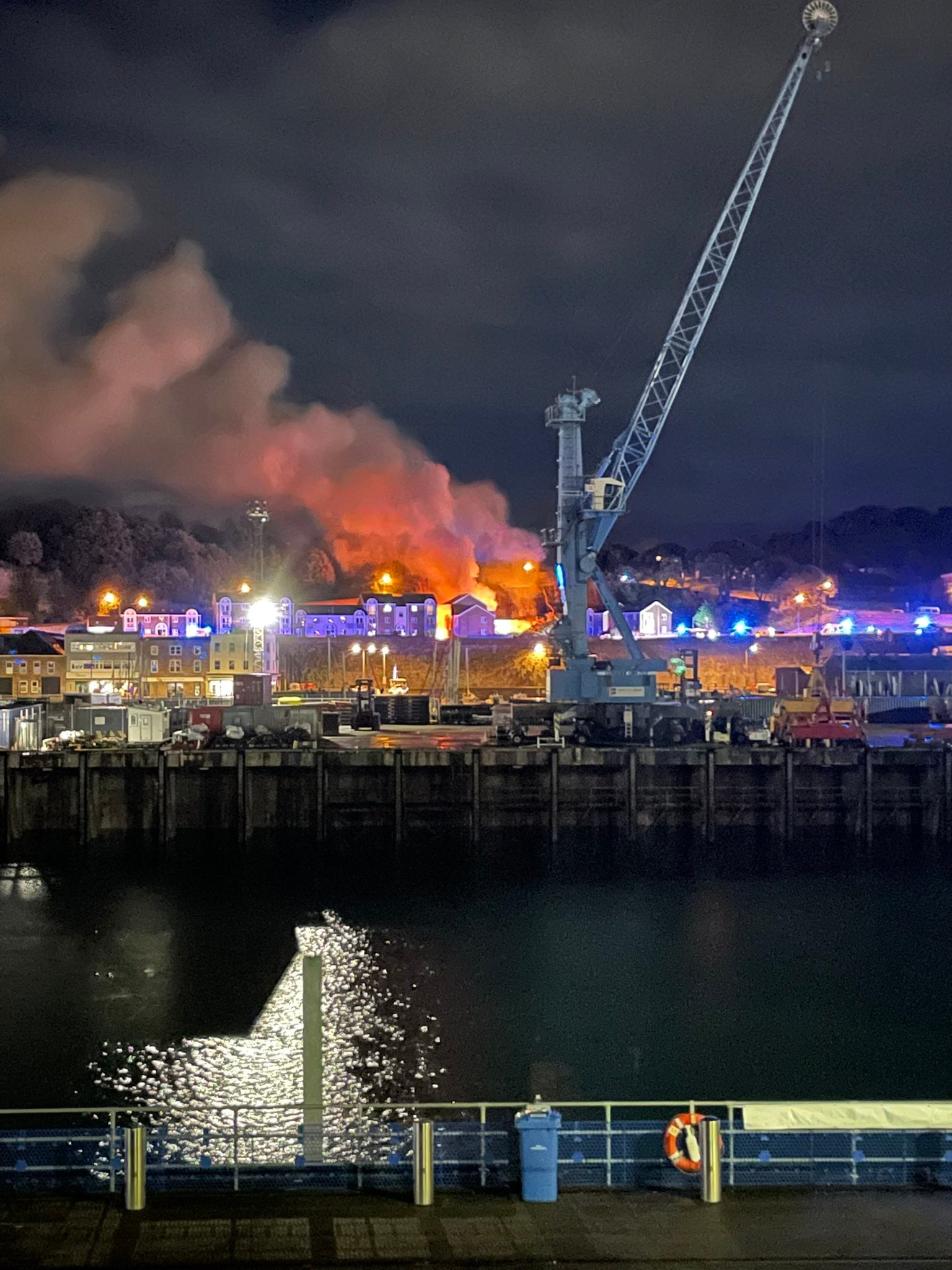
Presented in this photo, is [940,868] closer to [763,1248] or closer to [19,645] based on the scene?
[763,1248]

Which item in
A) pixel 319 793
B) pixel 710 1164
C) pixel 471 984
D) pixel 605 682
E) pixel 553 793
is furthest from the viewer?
pixel 605 682

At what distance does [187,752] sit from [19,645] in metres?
32.5

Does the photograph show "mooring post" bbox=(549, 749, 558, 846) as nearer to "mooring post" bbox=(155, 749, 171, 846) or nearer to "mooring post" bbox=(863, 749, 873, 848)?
"mooring post" bbox=(863, 749, 873, 848)

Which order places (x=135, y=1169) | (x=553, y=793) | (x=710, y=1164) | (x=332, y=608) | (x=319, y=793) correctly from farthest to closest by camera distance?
(x=332, y=608) → (x=553, y=793) → (x=319, y=793) → (x=710, y=1164) → (x=135, y=1169)

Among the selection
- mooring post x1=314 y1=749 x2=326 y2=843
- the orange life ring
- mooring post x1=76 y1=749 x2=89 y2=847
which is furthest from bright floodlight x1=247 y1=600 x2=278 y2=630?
the orange life ring

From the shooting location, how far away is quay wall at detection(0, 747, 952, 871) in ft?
92.5

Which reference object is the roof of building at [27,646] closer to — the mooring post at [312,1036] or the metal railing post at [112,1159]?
the mooring post at [312,1036]

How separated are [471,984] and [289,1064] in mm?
4075

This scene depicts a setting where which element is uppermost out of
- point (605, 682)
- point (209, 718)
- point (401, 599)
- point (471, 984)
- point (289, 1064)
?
point (401, 599)

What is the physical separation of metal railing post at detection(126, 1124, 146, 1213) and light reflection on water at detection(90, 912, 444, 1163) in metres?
4.58

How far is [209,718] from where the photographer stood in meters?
33.8

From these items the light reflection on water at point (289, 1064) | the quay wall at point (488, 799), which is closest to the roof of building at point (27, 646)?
the quay wall at point (488, 799)

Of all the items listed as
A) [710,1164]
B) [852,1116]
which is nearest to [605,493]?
[852,1116]

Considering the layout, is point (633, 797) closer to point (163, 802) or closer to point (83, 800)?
point (163, 802)
